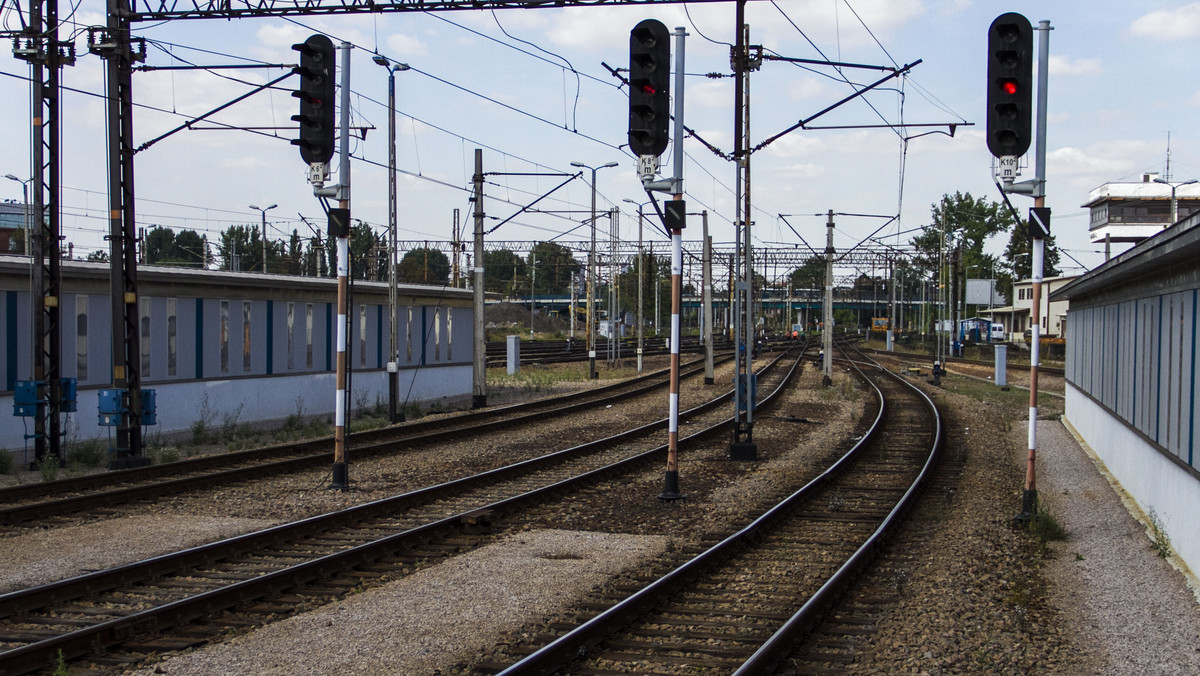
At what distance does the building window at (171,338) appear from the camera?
800 inches

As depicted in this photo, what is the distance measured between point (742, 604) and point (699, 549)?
202 centimetres

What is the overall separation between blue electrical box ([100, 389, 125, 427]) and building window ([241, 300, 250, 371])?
22.8 ft

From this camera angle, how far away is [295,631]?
23.9 ft

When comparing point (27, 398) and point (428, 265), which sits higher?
point (428, 265)

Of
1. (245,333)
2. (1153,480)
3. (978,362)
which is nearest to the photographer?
(1153,480)

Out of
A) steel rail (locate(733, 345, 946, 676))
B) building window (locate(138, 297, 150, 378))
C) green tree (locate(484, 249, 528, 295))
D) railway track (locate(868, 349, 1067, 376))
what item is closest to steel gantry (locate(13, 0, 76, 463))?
building window (locate(138, 297, 150, 378))

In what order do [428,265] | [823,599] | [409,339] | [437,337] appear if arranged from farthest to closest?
[428,265] → [437,337] → [409,339] → [823,599]

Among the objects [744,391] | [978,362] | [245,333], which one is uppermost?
[245,333]

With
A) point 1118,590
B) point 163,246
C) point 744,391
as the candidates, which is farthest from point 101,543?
point 163,246

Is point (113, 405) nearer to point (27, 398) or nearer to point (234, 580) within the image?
point (27, 398)

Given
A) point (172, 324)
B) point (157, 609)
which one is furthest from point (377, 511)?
point (172, 324)

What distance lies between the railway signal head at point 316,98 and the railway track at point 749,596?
7048 mm

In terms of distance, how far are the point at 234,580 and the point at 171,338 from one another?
13.0 meters

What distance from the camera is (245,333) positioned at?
73.6ft
